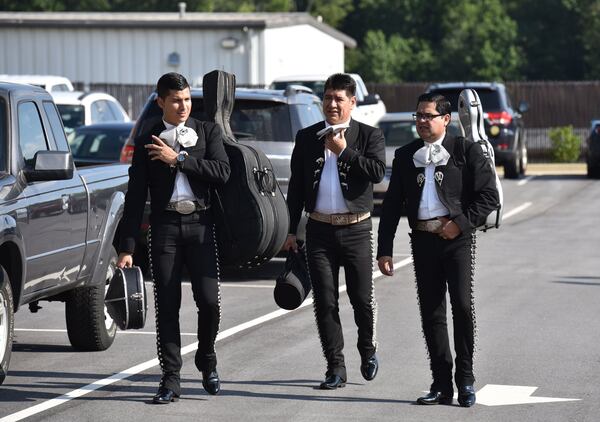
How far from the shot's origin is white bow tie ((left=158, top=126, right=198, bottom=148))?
29.1 feet

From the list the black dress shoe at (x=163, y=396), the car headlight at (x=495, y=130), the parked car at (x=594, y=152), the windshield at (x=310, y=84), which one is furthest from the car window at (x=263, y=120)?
the windshield at (x=310, y=84)

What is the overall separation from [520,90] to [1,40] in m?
15.3

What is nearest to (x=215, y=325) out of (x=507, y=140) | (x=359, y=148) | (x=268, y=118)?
(x=359, y=148)

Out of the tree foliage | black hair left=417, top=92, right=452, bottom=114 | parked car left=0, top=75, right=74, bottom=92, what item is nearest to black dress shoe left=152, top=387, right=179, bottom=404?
black hair left=417, top=92, right=452, bottom=114

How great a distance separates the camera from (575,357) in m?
10.5

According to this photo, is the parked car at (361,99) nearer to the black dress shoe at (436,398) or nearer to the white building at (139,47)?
the white building at (139,47)

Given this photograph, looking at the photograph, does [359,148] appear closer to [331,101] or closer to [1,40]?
Answer: [331,101]

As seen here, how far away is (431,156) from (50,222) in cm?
267

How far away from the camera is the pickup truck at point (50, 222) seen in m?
9.32

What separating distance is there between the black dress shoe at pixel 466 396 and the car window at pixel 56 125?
11.4ft

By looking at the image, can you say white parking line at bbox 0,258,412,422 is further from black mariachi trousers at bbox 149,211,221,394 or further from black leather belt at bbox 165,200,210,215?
black leather belt at bbox 165,200,210,215

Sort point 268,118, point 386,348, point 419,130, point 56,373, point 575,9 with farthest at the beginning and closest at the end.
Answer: point 575,9, point 268,118, point 386,348, point 56,373, point 419,130

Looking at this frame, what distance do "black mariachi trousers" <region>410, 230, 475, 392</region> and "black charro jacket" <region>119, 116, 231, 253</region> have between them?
1241 mm

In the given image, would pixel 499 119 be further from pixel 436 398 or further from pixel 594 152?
pixel 436 398
